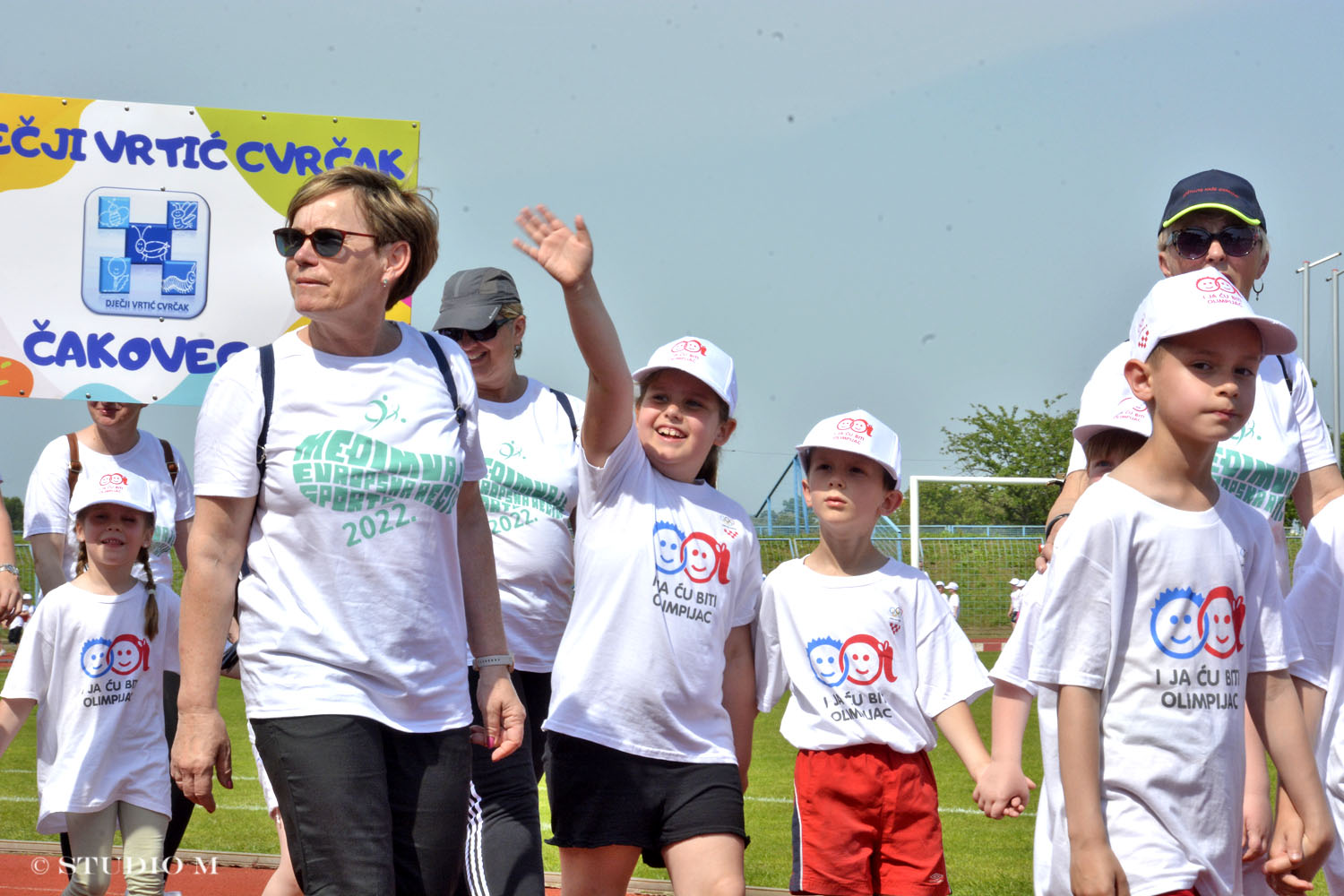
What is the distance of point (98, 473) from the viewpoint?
6258 mm

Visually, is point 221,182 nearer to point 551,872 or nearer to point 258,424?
point 258,424

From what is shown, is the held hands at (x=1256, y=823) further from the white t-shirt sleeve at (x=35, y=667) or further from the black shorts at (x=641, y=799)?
the white t-shirt sleeve at (x=35, y=667)

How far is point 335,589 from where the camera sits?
3.34 metres

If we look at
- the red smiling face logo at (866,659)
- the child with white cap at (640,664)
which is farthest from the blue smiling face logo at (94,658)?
the red smiling face logo at (866,659)

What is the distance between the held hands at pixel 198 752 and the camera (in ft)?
10.5

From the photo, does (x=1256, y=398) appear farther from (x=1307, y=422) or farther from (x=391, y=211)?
(x=391, y=211)

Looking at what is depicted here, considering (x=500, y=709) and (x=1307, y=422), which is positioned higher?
(x=1307, y=422)

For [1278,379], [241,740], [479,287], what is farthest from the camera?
[241,740]

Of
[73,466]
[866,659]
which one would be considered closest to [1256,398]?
[866,659]

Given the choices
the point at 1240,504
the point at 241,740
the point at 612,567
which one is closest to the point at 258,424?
the point at 612,567

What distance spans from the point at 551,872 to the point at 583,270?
446cm

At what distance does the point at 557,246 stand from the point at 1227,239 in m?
1.90

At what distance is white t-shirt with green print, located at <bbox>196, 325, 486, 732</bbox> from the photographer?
3.32 m

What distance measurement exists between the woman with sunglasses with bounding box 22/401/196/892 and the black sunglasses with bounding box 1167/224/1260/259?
435cm
